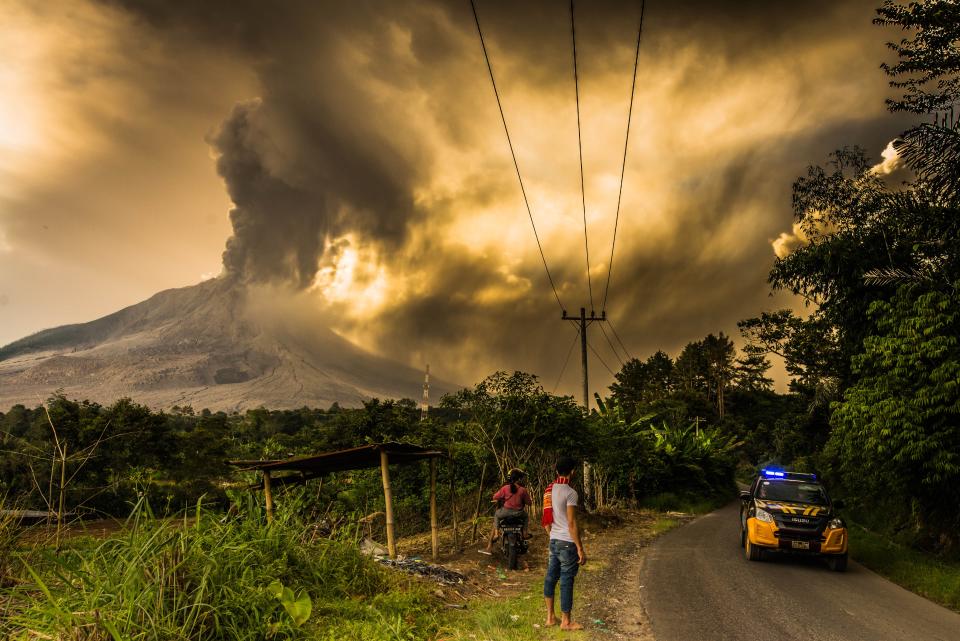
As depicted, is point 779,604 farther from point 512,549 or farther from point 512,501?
point 512,501

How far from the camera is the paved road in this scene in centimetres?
737

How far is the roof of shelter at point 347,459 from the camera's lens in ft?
38.5

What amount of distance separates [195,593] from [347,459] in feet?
27.0

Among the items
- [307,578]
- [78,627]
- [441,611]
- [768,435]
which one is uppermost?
[78,627]

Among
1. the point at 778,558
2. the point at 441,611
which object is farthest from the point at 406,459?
the point at 778,558

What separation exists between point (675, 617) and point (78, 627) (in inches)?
281

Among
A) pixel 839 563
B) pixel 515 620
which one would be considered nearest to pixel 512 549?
pixel 515 620

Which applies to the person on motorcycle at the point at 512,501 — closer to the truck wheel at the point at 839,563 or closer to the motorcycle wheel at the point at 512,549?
→ the motorcycle wheel at the point at 512,549

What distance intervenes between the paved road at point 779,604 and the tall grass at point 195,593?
3.81m

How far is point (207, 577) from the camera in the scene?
548cm

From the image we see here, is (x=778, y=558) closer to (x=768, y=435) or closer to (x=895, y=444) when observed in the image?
(x=895, y=444)

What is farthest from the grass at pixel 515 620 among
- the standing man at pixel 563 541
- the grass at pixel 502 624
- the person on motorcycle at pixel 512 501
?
the person on motorcycle at pixel 512 501

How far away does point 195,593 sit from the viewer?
5348 millimetres

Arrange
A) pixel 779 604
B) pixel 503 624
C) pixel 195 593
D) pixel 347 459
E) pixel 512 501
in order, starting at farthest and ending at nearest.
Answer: pixel 347 459 < pixel 512 501 < pixel 779 604 < pixel 503 624 < pixel 195 593
